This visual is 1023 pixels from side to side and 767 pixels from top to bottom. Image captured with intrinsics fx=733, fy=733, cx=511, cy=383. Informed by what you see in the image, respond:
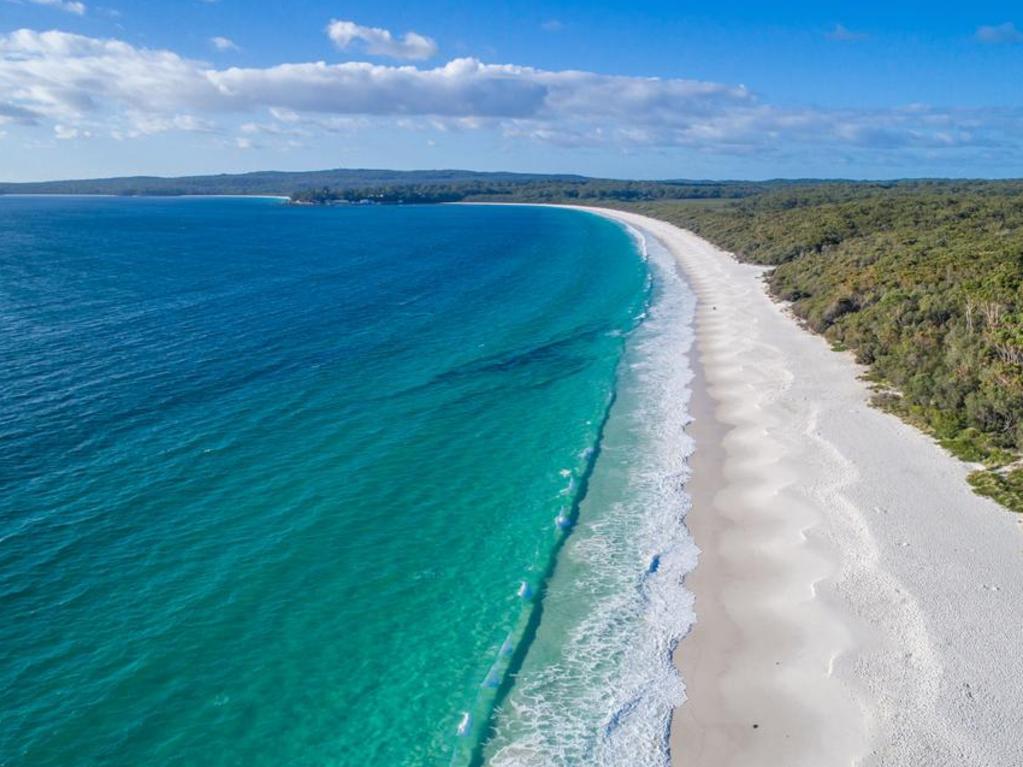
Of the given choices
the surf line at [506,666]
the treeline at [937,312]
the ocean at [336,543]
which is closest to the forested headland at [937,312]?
the treeline at [937,312]

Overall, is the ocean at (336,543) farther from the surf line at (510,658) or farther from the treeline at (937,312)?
the treeline at (937,312)

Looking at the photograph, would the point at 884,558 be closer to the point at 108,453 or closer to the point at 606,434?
the point at 606,434

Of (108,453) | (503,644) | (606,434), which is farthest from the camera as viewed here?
(606,434)

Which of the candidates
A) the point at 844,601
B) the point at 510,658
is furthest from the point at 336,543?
the point at 844,601

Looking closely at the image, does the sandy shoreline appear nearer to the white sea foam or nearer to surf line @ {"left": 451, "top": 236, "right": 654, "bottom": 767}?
the white sea foam

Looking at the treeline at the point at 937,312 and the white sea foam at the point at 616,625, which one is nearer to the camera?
the white sea foam at the point at 616,625

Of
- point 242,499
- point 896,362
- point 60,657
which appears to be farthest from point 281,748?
point 896,362

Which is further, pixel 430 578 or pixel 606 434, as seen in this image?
pixel 606 434
